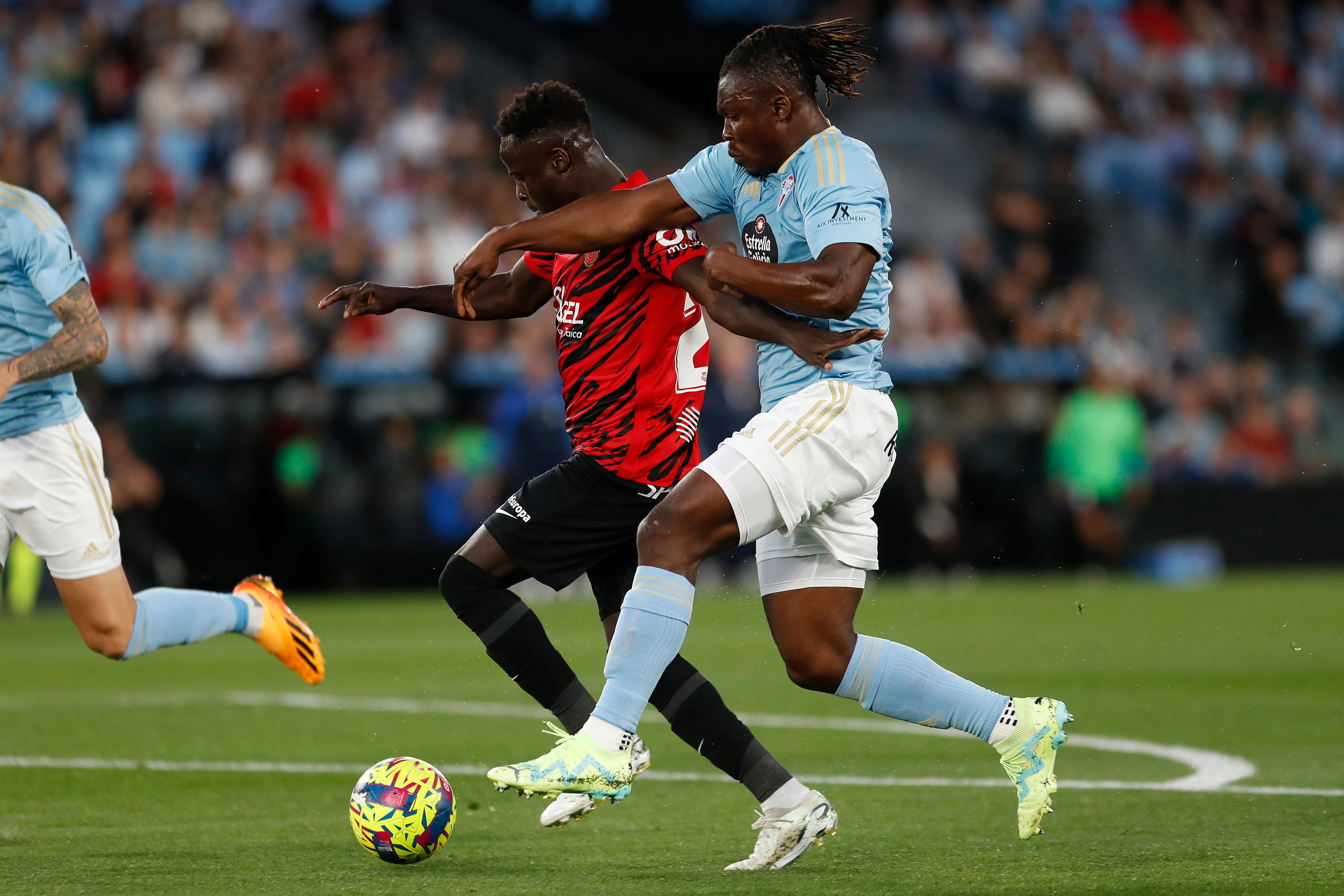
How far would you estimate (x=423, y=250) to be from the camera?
16.7 m

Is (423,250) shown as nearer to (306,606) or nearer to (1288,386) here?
(306,606)

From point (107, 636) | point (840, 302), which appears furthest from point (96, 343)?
point (840, 302)

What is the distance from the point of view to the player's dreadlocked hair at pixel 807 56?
4.96 meters

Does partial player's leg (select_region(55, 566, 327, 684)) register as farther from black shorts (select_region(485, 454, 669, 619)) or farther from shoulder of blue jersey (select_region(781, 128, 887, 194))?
shoulder of blue jersey (select_region(781, 128, 887, 194))

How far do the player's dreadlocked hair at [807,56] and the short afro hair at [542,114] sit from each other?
61 cm

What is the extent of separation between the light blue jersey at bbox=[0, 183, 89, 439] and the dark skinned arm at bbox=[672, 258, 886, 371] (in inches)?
92.9

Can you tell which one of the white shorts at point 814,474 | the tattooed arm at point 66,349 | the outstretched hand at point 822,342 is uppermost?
the outstretched hand at point 822,342

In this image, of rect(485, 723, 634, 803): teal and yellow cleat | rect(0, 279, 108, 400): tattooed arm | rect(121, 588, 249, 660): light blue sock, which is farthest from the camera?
rect(121, 588, 249, 660): light blue sock

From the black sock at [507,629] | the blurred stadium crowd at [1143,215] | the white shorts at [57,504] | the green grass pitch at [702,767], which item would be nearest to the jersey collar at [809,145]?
the black sock at [507,629]

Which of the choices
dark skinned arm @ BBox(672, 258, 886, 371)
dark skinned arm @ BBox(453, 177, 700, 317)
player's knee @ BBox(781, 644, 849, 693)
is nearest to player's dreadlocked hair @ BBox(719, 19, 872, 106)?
dark skinned arm @ BBox(453, 177, 700, 317)

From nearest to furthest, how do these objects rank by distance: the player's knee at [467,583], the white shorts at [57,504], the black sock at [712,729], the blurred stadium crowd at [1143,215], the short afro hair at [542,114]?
the black sock at [712,729] < the short afro hair at [542,114] < the player's knee at [467,583] < the white shorts at [57,504] < the blurred stadium crowd at [1143,215]

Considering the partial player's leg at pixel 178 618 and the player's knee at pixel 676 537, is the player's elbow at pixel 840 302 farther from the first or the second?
the partial player's leg at pixel 178 618

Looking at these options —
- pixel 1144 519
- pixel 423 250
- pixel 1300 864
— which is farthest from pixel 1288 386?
pixel 1300 864

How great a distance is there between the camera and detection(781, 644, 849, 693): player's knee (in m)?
4.94
